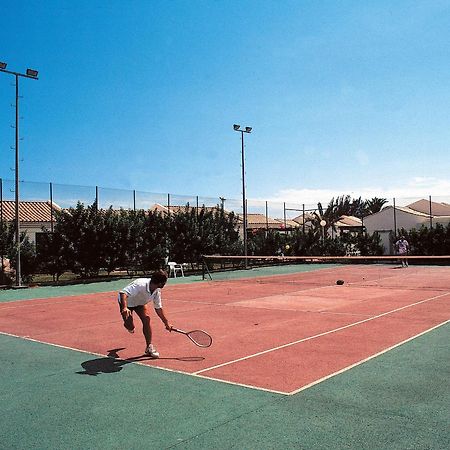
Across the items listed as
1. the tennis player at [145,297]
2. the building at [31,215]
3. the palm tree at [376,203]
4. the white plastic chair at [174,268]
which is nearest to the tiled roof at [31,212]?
the building at [31,215]

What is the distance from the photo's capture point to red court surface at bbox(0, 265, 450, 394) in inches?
261

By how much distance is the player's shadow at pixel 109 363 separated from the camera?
657 cm

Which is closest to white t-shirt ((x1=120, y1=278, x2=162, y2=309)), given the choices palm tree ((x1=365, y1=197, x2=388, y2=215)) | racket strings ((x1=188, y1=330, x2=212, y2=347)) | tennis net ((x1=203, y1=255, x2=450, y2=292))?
racket strings ((x1=188, y1=330, x2=212, y2=347))

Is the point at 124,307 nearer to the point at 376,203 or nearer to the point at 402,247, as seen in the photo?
the point at 402,247

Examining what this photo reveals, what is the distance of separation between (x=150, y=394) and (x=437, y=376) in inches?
131

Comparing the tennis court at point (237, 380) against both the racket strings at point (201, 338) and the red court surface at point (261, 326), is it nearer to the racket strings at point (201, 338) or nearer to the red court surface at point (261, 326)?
the red court surface at point (261, 326)

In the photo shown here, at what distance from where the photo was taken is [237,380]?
235 inches

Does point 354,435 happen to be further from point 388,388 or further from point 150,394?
point 150,394

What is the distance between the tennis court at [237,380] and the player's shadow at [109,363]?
1.1 inches

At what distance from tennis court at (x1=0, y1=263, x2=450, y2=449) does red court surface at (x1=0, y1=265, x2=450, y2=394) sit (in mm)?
33

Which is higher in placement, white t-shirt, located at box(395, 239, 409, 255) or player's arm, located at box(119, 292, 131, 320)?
white t-shirt, located at box(395, 239, 409, 255)

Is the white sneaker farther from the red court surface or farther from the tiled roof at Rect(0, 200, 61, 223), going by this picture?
the tiled roof at Rect(0, 200, 61, 223)

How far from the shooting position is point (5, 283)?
20.3m

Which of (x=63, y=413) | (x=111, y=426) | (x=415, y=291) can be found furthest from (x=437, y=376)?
(x=415, y=291)
